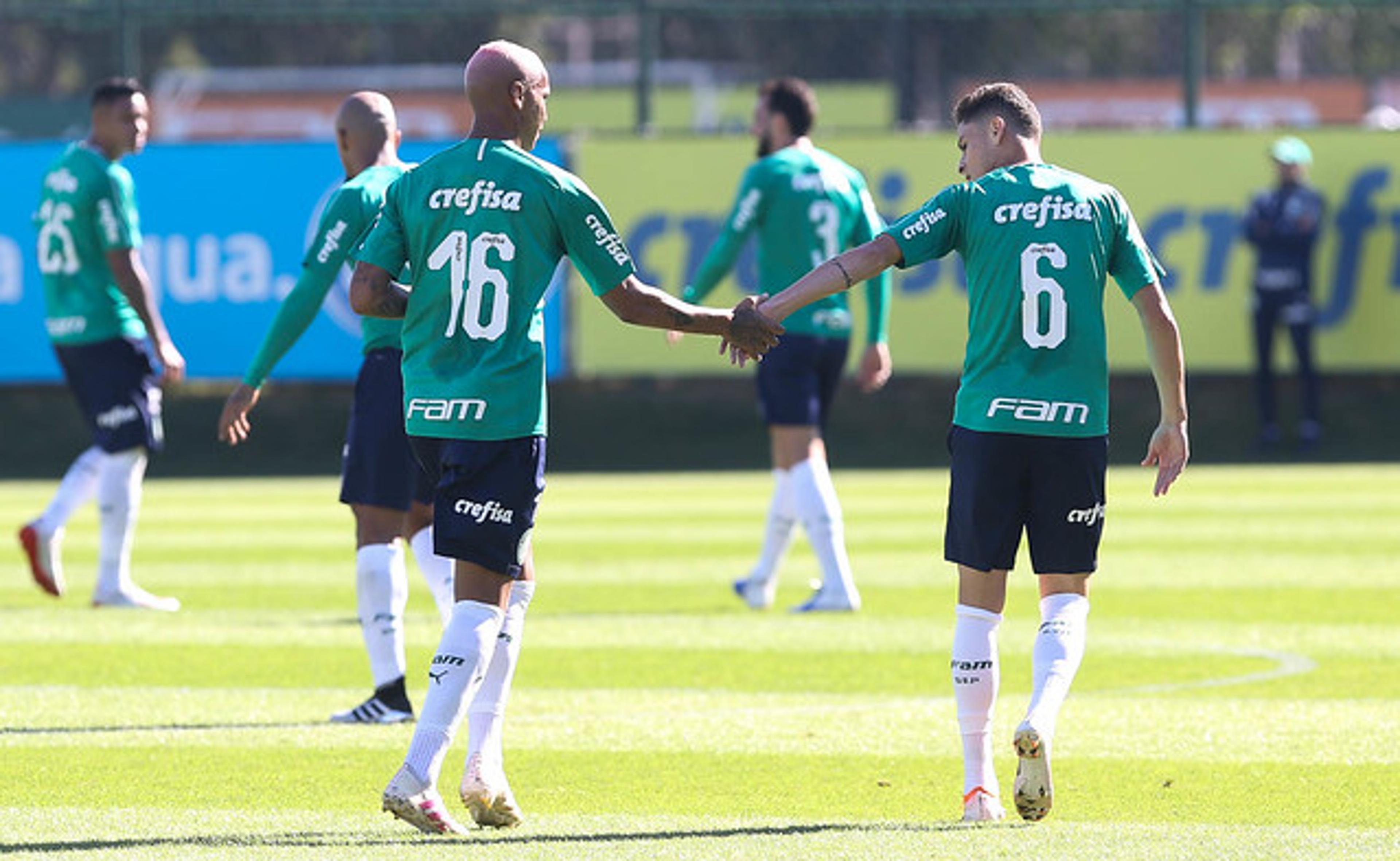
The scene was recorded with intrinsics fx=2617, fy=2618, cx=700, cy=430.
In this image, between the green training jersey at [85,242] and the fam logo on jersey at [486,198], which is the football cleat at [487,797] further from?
the green training jersey at [85,242]

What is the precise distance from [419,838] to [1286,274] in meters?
14.9

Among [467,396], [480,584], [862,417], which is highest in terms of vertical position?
[467,396]

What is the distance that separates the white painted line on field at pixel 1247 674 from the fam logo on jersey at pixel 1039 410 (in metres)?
2.60

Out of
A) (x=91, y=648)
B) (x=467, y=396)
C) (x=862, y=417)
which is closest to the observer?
(x=467, y=396)

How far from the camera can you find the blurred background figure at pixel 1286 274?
2006 cm

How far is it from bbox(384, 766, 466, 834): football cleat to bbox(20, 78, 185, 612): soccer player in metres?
5.80

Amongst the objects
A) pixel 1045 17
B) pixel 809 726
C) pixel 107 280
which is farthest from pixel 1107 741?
pixel 1045 17

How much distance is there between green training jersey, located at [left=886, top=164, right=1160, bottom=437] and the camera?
6941 millimetres

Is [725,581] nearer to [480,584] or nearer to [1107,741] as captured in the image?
[1107,741]

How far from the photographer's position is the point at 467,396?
6.71 m

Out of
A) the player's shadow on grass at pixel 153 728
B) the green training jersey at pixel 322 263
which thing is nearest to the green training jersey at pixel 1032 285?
the green training jersey at pixel 322 263

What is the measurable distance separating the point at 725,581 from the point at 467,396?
6588mm

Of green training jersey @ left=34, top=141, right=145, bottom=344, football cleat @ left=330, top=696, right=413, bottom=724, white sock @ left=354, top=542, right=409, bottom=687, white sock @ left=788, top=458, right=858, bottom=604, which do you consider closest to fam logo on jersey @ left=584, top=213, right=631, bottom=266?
white sock @ left=354, top=542, right=409, bottom=687

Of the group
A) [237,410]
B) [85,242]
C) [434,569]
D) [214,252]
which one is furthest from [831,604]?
[214,252]
